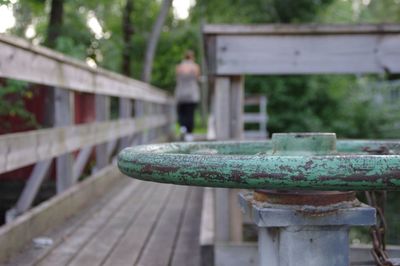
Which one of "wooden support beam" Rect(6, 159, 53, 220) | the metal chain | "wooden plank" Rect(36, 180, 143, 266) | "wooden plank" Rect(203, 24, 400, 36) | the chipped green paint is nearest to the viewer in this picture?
the chipped green paint

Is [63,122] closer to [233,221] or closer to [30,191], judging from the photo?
[30,191]

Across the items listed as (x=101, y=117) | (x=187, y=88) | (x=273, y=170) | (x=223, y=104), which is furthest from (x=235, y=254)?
(x=187, y=88)

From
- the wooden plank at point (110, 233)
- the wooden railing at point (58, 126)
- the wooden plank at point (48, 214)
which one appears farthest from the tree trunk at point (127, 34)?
the wooden plank at point (110, 233)

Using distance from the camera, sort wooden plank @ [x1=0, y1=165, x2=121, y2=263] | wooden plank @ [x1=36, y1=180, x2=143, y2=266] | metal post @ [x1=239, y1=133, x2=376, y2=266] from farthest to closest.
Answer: wooden plank @ [x1=36, y1=180, x2=143, y2=266], wooden plank @ [x1=0, y1=165, x2=121, y2=263], metal post @ [x1=239, y1=133, x2=376, y2=266]

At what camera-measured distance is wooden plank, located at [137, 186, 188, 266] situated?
10.1 ft

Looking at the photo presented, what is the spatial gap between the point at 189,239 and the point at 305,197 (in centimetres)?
212

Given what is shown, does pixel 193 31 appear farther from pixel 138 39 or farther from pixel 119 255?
pixel 119 255

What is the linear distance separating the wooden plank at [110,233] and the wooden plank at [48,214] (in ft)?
0.93

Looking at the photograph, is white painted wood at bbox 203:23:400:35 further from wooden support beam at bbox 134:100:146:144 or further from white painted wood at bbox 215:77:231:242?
wooden support beam at bbox 134:100:146:144

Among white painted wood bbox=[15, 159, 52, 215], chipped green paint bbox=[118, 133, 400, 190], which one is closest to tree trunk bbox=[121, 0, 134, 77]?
white painted wood bbox=[15, 159, 52, 215]

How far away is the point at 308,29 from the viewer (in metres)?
3.22

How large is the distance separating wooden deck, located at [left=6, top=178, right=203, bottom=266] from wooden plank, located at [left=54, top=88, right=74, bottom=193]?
26 cm

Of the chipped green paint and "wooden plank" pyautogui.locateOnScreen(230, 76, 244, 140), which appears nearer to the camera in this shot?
the chipped green paint

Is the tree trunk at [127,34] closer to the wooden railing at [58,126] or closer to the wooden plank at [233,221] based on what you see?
the wooden railing at [58,126]
